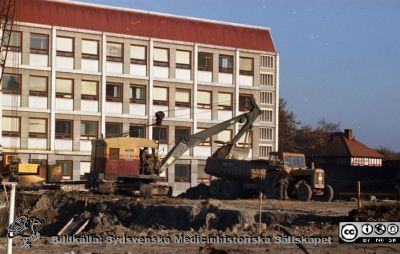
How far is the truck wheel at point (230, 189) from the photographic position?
45.8 metres

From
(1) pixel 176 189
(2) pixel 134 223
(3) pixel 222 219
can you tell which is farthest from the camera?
(1) pixel 176 189

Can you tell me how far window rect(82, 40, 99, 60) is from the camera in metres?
59.2

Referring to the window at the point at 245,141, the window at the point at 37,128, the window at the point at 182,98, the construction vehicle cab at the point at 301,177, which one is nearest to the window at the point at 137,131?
the window at the point at 182,98

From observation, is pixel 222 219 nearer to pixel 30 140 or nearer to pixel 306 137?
pixel 30 140

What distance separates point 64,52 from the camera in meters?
58.4

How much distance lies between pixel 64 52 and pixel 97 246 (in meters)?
37.5

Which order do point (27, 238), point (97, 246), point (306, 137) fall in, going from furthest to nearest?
point (306, 137) < point (27, 238) < point (97, 246)

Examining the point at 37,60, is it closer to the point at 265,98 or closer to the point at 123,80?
the point at 123,80

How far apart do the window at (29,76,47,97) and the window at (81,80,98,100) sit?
297 cm

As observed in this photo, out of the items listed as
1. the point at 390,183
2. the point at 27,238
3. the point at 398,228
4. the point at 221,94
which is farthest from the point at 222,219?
the point at 221,94

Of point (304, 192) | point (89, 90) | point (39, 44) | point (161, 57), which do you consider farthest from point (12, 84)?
point (304, 192)

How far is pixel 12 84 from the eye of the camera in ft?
186

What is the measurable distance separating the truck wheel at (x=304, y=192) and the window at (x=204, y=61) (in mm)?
23951

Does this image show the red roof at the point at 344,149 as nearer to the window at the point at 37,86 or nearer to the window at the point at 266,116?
the window at the point at 266,116
